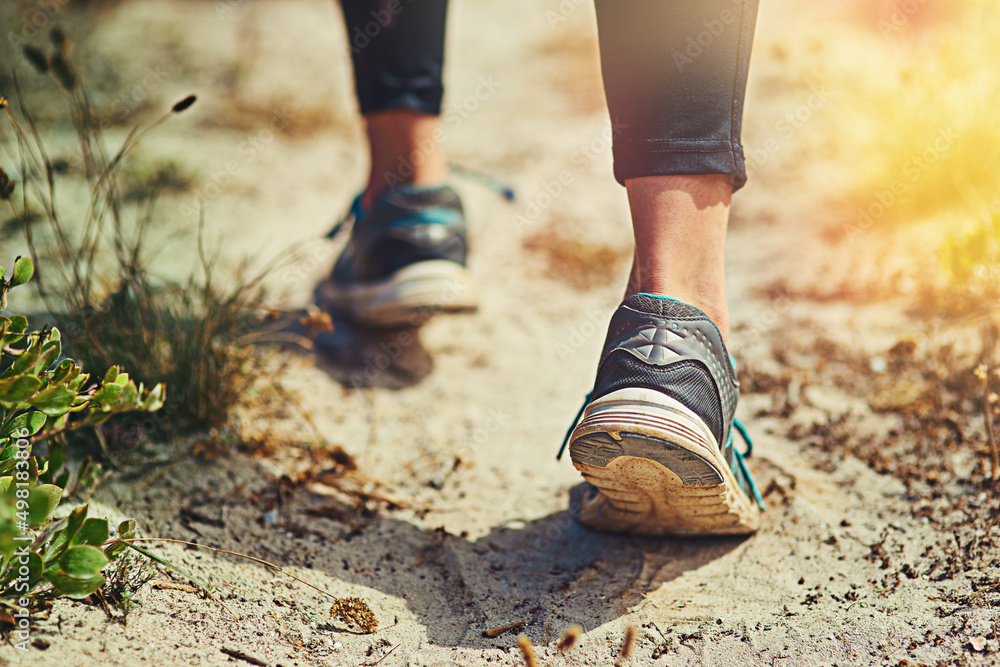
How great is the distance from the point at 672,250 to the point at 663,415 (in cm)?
29

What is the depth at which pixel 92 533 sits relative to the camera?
0.94m

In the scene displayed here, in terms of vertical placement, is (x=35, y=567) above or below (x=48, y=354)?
below

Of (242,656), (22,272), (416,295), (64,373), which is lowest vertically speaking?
(242,656)

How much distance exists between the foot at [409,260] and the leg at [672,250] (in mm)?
888

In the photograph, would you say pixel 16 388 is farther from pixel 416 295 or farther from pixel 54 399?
pixel 416 295

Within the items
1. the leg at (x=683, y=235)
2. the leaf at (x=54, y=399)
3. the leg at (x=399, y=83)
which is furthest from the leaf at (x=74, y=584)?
the leg at (x=399, y=83)

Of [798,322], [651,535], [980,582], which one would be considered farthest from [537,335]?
[980,582]

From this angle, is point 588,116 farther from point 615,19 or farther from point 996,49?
point 615,19

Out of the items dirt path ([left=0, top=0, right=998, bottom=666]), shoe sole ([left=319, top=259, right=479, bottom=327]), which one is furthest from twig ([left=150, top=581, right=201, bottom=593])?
shoe sole ([left=319, top=259, right=479, bottom=327])

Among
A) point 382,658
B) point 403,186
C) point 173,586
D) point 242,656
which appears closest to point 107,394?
point 173,586

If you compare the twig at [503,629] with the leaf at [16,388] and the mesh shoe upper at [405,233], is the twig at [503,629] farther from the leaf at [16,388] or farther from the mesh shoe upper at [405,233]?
the mesh shoe upper at [405,233]

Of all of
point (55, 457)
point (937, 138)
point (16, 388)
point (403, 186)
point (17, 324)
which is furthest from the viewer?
point (937, 138)

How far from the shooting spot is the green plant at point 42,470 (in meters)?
0.89

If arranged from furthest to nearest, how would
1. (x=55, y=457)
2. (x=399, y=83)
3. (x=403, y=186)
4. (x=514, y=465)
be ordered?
(x=403, y=186) < (x=399, y=83) < (x=514, y=465) < (x=55, y=457)
